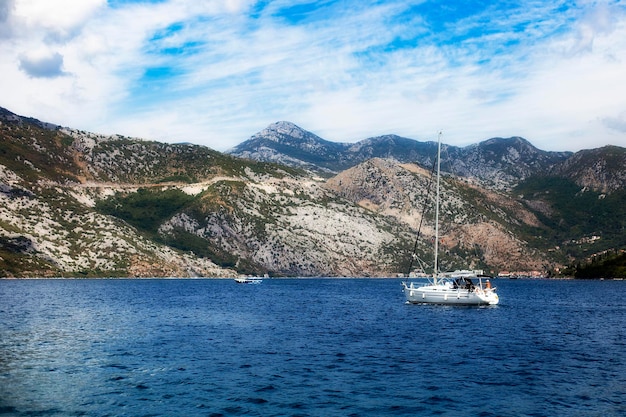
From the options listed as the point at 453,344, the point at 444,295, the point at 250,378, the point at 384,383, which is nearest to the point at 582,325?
the point at 444,295

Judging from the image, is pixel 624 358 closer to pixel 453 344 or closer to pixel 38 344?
pixel 453 344

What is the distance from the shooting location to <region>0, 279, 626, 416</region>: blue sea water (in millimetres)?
36156

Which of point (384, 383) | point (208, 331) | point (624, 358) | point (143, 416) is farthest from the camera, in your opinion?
point (208, 331)

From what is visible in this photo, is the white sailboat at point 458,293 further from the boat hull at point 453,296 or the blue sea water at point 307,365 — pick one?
the blue sea water at point 307,365

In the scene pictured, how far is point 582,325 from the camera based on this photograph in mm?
87562

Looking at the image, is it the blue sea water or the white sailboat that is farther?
the white sailboat

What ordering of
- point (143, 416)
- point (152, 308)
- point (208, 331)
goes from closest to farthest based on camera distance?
point (143, 416) → point (208, 331) → point (152, 308)

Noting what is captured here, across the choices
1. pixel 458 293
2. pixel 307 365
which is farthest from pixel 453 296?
pixel 307 365

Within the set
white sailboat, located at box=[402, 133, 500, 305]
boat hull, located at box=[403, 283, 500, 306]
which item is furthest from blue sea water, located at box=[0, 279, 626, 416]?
white sailboat, located at box=[402, 133, 500, 305]

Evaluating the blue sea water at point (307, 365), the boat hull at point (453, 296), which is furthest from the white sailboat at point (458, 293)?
the blue sea water at point (307, 365)

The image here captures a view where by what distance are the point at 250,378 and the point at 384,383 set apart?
10.9 meters

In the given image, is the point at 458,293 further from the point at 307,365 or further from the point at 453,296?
the point at 307,365

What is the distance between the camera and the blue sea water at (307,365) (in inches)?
1423

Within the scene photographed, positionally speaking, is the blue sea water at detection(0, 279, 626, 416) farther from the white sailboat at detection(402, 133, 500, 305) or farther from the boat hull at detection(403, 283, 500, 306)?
the white sailboat at detection(402, 133, 500, 305)
